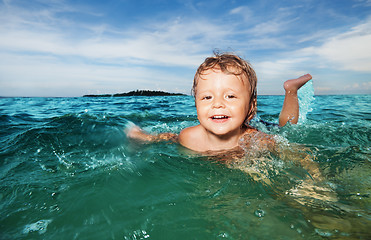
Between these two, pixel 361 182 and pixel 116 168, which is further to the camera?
pixel 116 168

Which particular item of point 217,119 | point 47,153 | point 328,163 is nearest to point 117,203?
point 217,119

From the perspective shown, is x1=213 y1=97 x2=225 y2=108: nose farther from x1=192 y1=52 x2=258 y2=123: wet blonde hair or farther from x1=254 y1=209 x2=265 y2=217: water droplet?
x1=254 y1=209 x2=265 y2=217: water droplet

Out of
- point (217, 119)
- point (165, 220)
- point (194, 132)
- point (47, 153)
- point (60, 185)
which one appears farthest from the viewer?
point (194, 132)

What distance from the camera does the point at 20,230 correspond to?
140cm

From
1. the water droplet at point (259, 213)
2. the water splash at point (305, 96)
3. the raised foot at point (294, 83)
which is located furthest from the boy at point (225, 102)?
the water splash at point (305, 96)

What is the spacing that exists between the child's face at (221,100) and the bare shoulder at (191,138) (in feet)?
2.40

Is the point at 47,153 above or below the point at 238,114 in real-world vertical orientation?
below

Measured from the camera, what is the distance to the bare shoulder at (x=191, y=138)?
3521 millimetres

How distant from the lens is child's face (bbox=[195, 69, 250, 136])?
2.66 metres

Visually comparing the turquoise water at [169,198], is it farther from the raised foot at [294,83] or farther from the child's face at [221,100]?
the raised foot at [294,83]

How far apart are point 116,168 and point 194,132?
63.5 inches

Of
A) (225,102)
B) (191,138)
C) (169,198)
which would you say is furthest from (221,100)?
(169,198)

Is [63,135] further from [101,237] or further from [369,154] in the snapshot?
[369,154]

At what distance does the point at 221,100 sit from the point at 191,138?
114cm
